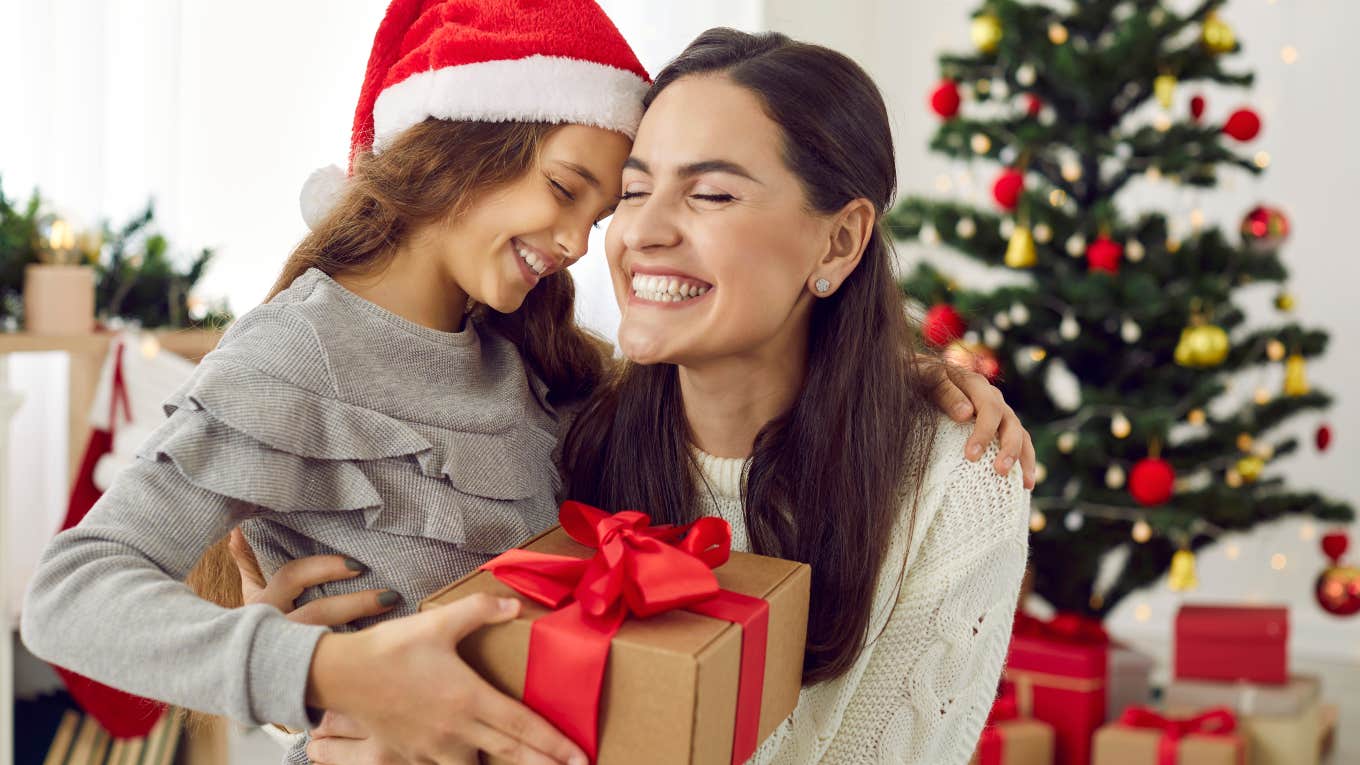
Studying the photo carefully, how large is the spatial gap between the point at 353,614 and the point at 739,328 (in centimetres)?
52

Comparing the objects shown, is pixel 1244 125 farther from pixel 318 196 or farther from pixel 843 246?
pixel 318 196

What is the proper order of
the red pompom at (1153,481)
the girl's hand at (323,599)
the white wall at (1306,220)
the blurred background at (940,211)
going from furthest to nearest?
the white wall at (1306,220)
the red pompom at (1153,481)
the blurred background at (940,211)
the girl's hand at (323,599)

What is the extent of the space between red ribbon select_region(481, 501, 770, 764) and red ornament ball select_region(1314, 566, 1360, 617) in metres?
2.83

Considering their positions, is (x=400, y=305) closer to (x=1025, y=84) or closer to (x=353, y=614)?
(x=353, y=614)

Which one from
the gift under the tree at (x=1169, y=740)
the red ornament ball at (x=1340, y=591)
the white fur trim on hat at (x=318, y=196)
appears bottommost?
the gift under the tree at (x=1169, y=740)

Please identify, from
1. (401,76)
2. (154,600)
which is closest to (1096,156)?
(401,76)

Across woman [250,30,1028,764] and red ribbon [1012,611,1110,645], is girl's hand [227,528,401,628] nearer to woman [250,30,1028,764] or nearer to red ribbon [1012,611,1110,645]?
woman [250,30,1028,764]

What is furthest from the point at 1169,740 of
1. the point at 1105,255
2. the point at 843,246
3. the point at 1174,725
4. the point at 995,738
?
the point at 843,246

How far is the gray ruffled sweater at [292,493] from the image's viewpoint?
94 cm

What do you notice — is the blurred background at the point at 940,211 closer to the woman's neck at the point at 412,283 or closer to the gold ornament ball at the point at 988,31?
the gold ornament ball at the point at 988,31

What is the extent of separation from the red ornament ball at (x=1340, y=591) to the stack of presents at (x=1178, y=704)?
0.21 metres

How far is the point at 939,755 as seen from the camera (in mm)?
1412

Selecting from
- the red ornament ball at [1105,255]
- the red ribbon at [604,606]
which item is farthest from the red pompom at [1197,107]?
the red ribbon at [604,606]

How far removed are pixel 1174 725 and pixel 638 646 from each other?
7.96ft
